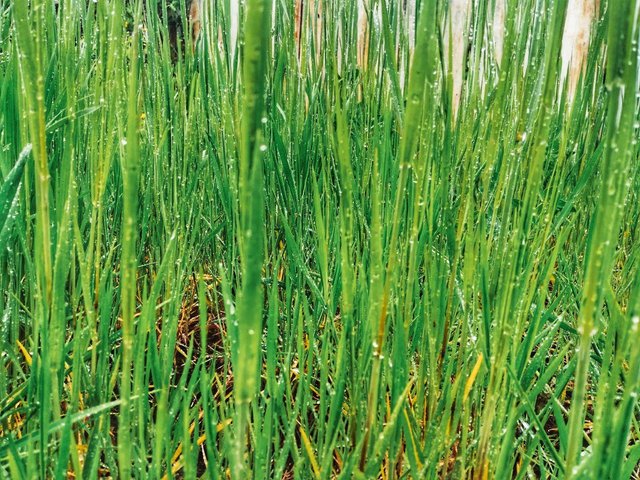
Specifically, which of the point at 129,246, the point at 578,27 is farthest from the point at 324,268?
the point at 578,27

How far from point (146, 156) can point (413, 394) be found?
0.65 metres

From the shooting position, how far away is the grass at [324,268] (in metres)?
0.46

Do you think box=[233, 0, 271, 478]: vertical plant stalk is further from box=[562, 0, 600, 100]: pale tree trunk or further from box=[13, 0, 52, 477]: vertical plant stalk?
box=[562, 0, 600, 100]: pale tree trunk

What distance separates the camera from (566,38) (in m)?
3.03

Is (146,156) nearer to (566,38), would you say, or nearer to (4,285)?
(4,285)

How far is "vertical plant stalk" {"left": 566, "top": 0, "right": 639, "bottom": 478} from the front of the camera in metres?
0.40

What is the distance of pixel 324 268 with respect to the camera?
2.63 ft

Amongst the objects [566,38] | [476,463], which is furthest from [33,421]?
[566,38]

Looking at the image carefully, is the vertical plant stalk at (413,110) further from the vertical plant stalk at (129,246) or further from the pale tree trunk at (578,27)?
the pale tree trunk at (578,27)

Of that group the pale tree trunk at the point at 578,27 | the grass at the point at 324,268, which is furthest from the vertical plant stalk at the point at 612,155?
the pale tree trunk at the point at 578,27

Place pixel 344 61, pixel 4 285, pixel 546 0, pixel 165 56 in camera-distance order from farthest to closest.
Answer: pixel 165 56, pixel 344 61, pixel 4 285, pixel 546 0

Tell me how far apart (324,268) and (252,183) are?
43cm

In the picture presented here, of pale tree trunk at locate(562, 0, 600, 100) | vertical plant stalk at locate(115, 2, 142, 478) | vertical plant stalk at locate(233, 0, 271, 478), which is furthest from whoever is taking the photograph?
pale tree trunk at locate(562, 0, 600, 100)

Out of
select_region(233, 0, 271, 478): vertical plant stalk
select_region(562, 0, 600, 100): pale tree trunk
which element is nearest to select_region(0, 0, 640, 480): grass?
select_region(233, 0, 271, 478): vertical plant stalk
